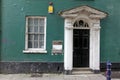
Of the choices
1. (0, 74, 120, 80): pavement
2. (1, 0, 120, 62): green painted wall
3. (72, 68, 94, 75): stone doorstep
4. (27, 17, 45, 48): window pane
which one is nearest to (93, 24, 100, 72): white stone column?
(1, 0, 120, 62): green painted wall

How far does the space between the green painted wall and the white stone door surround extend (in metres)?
0.46

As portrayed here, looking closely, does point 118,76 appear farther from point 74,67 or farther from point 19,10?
point 19,10

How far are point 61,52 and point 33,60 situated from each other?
1770 millimetres

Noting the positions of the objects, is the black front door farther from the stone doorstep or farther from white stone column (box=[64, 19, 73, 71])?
white stone column (box=[64, 19, 73, 71])

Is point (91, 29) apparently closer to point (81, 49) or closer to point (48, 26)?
point (81, 49)

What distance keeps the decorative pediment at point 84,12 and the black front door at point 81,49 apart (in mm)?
1121

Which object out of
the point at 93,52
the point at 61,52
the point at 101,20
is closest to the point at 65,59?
the point at 61,52

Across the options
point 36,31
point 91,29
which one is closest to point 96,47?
point 91,29

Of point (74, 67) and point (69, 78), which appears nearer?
point (69, 78)

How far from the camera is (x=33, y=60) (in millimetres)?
18266

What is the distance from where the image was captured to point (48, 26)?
1836 cm

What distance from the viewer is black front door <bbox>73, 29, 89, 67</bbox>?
18.7 metres

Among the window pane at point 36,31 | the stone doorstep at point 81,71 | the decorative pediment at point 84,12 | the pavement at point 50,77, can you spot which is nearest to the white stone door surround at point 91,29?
the decorative pediment at point 84,12

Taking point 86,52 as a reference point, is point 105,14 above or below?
above
